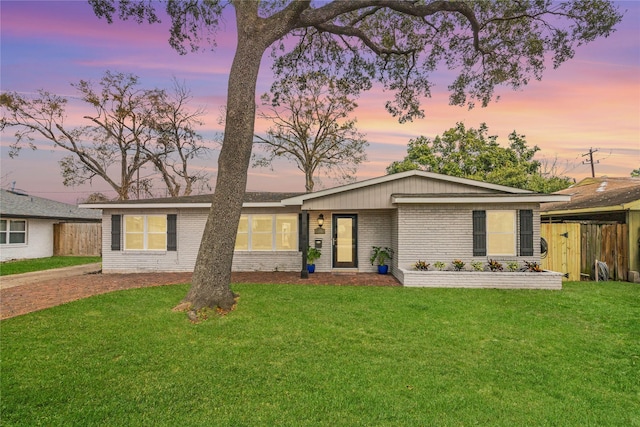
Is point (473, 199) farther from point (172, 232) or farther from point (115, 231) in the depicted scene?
point (115, 231)

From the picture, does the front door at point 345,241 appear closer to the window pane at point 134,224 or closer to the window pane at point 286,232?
the window pane at point 286,232

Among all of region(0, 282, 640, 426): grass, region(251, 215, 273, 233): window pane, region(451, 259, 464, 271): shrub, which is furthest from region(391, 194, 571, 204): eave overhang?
region(251, 215, 273, 233): window pane

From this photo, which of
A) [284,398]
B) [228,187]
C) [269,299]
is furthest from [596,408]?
[228,187]

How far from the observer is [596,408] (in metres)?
3.58

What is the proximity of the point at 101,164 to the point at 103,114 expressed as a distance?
3624mm

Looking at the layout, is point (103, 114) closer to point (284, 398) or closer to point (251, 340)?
point (251, 340)

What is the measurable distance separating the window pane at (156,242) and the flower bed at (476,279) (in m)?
8.97

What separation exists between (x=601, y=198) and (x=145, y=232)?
18017 mm

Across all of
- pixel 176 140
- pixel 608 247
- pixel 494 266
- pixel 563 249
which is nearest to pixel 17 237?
pixel 176 140

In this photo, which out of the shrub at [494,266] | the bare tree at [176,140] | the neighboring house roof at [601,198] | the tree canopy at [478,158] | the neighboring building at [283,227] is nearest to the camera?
the shrub at [494,266]

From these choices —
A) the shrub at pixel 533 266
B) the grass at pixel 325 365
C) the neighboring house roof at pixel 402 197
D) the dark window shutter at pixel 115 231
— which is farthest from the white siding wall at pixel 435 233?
the dark window shutter at pixel 115 231

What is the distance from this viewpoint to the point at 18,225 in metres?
17.7

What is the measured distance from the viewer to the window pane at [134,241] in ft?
43.5

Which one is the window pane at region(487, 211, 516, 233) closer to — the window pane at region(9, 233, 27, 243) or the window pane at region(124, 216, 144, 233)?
the window pane at region(124, 216, 144, 233)
